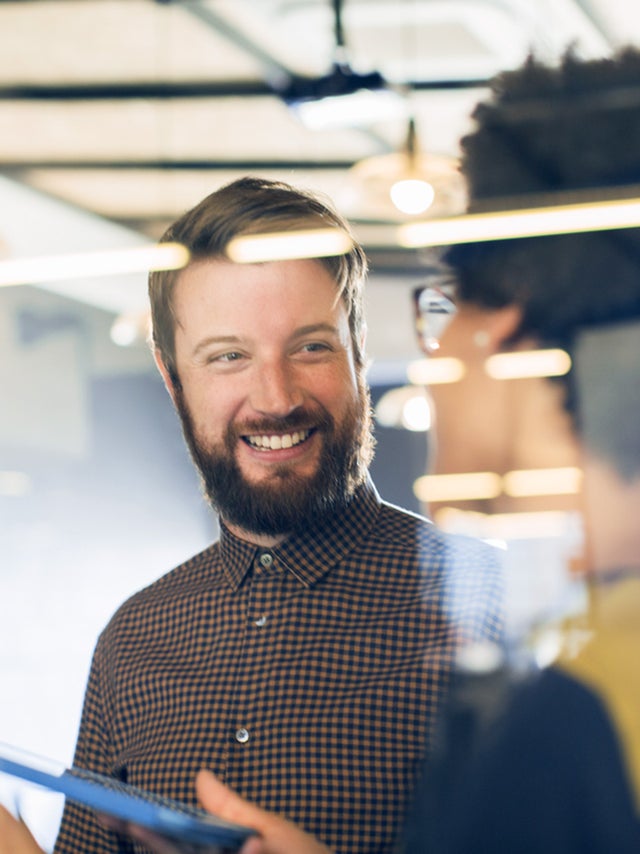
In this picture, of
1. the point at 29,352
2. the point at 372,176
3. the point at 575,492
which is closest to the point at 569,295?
the point at 575,492

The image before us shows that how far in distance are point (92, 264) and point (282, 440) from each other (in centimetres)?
136

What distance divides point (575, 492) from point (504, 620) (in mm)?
274

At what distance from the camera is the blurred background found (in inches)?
44.4

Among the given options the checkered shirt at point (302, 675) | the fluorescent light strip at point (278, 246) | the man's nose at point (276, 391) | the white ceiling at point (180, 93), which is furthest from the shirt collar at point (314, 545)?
the white ceiling at point (180, 93)

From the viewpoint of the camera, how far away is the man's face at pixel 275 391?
975 mm

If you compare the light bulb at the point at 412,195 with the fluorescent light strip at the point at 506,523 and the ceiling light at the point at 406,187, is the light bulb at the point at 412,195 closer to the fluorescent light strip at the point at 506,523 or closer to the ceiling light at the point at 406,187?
the ceiling light at the point at 406,187

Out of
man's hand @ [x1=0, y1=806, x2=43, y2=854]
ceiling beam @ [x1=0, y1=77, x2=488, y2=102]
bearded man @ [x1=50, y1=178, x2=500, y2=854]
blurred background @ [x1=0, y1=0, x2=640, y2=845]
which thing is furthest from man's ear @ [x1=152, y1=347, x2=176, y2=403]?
ceiling beam @ [x1=0, y1=77, x2=488, y2=102]

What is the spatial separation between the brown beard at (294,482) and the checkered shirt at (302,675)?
0.02 m

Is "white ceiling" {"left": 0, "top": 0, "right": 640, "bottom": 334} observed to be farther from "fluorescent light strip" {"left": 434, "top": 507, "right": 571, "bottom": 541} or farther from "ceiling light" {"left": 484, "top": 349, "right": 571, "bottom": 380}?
"ceiling light" {"left": 484, "top": 349, "right": 571, "bottom": 380}

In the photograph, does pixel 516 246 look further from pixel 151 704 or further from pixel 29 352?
pixel 29 352

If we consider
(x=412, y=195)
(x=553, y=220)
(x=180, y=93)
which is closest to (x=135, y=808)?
(x=553, y=220)

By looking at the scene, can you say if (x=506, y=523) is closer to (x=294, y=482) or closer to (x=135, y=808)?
(x=294, y=482)

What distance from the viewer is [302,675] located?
923 mm

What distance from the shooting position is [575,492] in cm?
60
